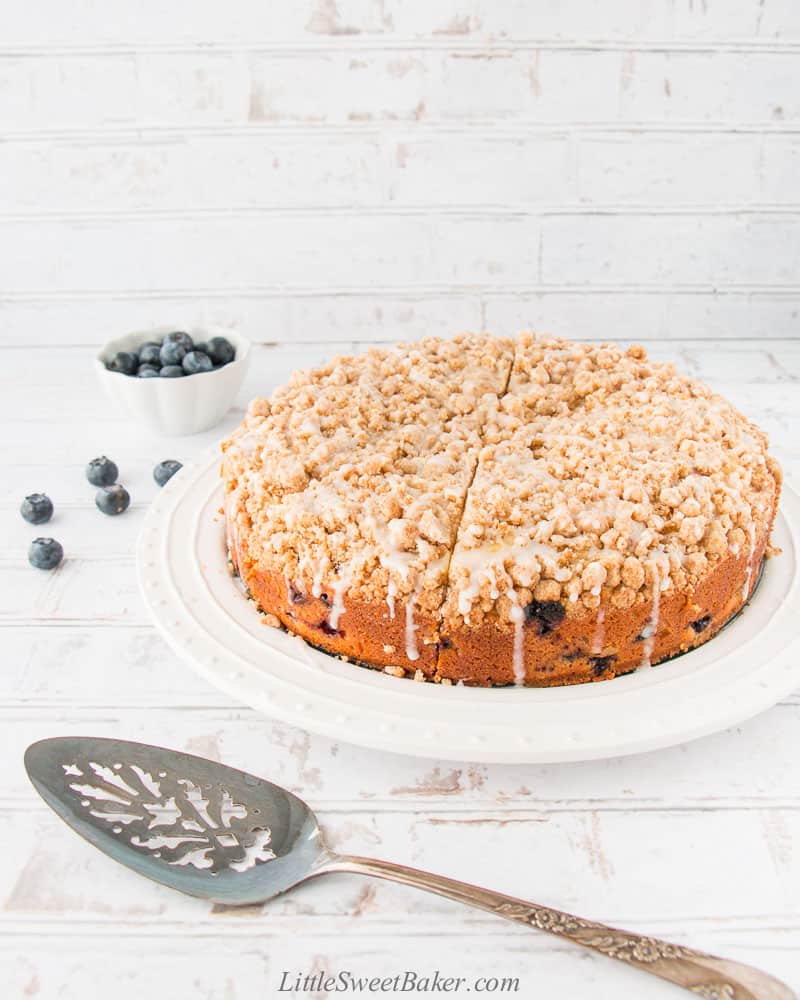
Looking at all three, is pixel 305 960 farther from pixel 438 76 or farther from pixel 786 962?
pixel 438 76

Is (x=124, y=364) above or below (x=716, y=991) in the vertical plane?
above

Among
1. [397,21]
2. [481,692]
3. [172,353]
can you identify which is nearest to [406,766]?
[481,692]

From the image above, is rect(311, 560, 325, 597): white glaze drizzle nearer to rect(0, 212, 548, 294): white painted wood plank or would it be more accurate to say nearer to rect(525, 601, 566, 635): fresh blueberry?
rect(525, 601, 566, 635): fresh blueberry

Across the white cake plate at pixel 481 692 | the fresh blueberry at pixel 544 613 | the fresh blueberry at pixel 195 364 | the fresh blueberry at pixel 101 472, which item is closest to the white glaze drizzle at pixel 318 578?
the white cake plate at pixel 481 692

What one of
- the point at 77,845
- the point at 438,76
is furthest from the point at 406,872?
the point at 438,76

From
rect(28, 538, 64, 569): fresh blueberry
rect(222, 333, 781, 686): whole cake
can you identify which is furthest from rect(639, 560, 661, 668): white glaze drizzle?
rect(28, 538, 64, 569): fresh blueberry

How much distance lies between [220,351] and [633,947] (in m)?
1.93

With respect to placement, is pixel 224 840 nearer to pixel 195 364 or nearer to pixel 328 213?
pixel 195 364

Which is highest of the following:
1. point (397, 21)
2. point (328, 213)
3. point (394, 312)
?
point (397, 21)

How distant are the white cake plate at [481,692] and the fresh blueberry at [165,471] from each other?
62 centimetres

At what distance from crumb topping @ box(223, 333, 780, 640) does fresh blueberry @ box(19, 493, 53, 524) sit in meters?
0.59

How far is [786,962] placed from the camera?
4.27 ft

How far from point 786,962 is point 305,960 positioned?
0.61 meters

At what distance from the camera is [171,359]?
268 cm
